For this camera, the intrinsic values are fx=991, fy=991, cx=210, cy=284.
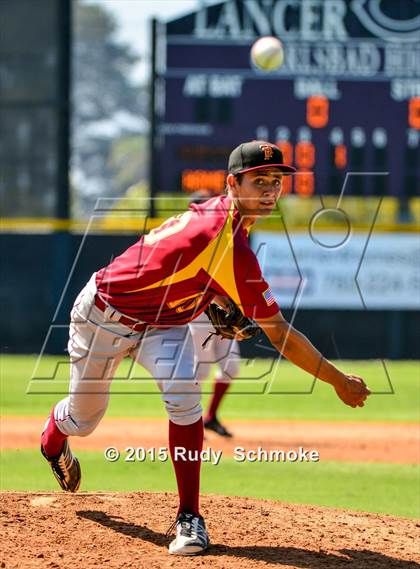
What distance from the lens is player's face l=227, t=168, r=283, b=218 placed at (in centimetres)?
400

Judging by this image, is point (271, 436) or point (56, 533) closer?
point (56, 533)

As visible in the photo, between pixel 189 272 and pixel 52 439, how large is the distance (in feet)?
4.00

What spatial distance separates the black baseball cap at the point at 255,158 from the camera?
3967 mm

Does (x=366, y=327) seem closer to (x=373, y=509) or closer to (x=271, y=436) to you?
(x=271, y=436)

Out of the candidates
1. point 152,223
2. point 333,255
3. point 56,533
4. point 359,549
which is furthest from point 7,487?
point 333,255

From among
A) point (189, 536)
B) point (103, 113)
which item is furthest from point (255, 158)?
point (103, 113)

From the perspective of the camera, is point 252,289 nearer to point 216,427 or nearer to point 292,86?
point 216,427

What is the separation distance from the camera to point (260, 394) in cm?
1071

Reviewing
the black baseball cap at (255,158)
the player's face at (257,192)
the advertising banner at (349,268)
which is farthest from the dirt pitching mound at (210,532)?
the advertising banner at (349,268)

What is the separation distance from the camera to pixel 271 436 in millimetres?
7734

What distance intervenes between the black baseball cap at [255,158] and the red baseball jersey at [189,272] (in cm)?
16

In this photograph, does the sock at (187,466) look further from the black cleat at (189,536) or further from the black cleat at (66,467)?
the black cleat at (66,467)

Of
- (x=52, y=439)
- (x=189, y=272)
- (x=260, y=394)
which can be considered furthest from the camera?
(x=260, y=394)

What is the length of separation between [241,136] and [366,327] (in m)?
3.23
